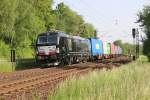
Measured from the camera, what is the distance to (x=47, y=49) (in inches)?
1577

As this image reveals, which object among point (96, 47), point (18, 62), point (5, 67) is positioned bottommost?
point (5, 67)

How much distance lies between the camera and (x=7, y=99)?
14727 mm

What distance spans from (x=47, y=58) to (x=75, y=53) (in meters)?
6.88

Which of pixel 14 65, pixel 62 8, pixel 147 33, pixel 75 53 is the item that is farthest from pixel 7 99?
pixel 62 8

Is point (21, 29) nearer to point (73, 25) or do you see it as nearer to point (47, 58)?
point (47, 58)

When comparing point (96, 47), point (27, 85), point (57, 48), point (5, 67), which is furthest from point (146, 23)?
point (27, 85)

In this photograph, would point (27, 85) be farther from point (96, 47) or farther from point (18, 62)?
point (96, 47)

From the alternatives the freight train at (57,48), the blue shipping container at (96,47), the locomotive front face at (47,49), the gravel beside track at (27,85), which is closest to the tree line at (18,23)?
the blue shipping container at (96,47)

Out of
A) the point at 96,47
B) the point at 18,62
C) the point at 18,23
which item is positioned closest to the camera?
the point at 18,62

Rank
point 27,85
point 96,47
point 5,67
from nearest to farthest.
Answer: point 27,85
point 5,67
point 96,47

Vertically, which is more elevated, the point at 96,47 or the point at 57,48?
the point at 96,47

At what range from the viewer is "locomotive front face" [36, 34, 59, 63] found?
3956 cm

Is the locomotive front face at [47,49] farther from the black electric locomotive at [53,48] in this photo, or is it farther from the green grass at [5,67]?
the green grass at [5,67]

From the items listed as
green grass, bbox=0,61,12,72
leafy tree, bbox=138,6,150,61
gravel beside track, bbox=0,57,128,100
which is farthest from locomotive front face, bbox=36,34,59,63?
leafy tree, bbox=138,6,150,61
